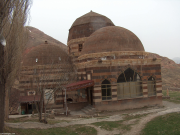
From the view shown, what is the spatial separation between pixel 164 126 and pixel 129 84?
8.10 m

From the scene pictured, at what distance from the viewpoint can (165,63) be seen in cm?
7888

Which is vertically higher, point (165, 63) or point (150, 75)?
point (165, 63)

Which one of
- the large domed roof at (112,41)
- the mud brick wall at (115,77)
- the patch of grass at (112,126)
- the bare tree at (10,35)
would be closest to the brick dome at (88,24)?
the large domed roof at (112,41)

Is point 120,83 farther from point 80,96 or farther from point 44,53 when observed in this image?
point 44,53

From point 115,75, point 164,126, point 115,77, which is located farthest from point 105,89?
point 164,126

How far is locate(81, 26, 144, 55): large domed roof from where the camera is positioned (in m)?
19.4

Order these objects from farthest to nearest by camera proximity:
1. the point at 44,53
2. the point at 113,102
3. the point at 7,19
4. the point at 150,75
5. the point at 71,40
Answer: the point at 71,40, the point at 44,53, the point at 150,75, the point at 113,102, the point at 7,19

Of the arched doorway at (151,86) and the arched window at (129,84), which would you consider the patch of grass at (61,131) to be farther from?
the arched doorway at (151,86)

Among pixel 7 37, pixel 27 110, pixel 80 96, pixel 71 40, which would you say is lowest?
pixel 27 110

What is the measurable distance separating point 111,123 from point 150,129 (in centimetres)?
292

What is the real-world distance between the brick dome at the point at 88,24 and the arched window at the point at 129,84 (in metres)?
10.9

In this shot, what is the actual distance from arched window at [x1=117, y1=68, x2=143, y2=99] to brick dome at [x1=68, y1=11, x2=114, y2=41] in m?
10.9

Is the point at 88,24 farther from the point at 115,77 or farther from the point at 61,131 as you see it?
the point at 61,131

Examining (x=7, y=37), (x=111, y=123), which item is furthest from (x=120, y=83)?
(x=7, y=37)
